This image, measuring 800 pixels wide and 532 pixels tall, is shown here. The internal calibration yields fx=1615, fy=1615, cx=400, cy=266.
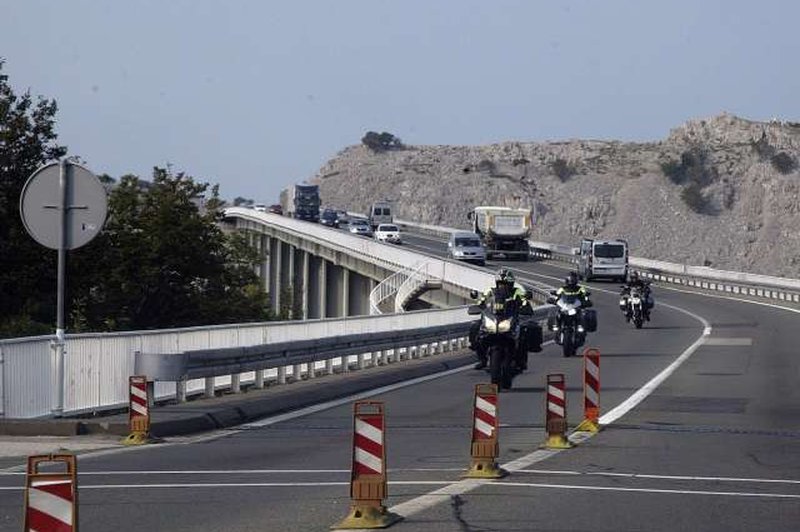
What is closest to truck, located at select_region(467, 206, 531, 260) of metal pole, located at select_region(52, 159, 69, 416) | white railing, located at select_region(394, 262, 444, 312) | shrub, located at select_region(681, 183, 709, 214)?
white railing, located at select_region(394, 262, 444, 312)

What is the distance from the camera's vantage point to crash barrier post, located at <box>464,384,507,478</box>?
13438 millimetres

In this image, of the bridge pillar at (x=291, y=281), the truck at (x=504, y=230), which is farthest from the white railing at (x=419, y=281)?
the truck at (x=504, y=230)

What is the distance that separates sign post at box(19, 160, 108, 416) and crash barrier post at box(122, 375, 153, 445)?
5.54ft

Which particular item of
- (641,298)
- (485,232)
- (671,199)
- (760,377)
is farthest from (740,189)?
(760,377)

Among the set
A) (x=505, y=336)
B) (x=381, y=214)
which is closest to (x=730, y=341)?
(x=505, y=336)

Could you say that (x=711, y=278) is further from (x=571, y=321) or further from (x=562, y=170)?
(x=562, y=170)

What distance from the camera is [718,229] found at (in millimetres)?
158500

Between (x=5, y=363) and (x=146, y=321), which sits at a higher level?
(x=5, y=363)

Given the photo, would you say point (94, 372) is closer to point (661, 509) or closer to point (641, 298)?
point (661, 509)

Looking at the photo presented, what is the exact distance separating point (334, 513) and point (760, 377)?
19537 millimetres

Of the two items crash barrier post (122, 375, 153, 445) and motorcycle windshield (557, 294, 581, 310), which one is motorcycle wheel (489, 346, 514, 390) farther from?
motorcycle windshield (557, 294, 581, 310)

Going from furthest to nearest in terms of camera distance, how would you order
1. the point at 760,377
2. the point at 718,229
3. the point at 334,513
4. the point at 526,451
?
the point at 718,229, the point at 760,377, the point at 526,451, the point at 334,513

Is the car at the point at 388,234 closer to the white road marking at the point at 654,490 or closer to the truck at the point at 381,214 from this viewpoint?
the truck at the point at 381,214

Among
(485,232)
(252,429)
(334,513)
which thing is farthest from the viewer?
(485,232)
